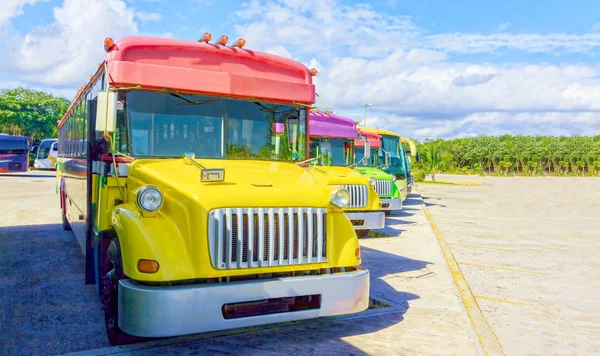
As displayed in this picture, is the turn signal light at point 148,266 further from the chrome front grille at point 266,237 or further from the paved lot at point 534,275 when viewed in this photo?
the paved lot at point 534,275

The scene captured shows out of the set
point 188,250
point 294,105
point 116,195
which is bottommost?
point 188,250

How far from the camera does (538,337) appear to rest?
17.1 feet

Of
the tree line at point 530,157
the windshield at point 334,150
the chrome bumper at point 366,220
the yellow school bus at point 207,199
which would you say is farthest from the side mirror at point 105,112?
the tree line at point 530,157

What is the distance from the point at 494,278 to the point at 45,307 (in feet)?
19.5

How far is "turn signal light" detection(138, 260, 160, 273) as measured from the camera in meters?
3.97

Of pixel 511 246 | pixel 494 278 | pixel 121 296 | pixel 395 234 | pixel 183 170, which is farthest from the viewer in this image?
pixel 395 234

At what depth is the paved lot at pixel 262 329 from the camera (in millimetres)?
4660

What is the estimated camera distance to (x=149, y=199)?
4227 millimetres

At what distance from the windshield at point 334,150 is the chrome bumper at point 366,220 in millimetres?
1820

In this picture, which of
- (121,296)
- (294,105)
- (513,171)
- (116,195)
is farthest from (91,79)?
(513,171)

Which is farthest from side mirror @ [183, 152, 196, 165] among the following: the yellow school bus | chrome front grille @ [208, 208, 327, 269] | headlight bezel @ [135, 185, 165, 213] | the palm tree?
the palm tree

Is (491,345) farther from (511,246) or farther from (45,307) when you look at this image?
(511,246)

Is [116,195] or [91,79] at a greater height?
[91,79]

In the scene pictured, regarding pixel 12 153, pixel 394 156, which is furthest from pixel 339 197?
pixel 12 153
